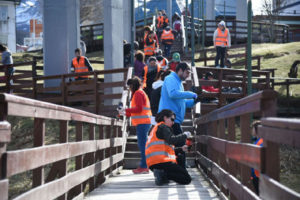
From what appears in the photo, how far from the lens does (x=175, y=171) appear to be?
28.3 feet

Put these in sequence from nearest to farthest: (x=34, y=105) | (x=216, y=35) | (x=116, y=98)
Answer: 1. (x=34, y=105)
2. (x=116, y=98)
3. (x=216, y=35)

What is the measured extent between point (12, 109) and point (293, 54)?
27.9 m

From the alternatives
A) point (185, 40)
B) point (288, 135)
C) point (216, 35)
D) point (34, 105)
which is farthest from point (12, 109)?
point (185, 40)

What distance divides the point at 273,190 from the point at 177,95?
196 inches

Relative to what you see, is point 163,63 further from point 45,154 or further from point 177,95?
point 45,154

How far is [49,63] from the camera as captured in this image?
20.7 meters

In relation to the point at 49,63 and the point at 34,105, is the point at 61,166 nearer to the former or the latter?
the point at 34,105

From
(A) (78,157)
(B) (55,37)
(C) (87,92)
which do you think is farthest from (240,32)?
(A) (78,157)

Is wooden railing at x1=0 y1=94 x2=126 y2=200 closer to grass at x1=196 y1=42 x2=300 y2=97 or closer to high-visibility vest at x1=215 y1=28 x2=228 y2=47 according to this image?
high-visibility vest at x1=215 y1=28 x2=228 y2=47

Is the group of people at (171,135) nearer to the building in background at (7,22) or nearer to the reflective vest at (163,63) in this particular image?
the reflective vest at (163,63)

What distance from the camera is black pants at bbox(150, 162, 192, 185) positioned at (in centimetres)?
860

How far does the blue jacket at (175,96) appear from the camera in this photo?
8873 mm

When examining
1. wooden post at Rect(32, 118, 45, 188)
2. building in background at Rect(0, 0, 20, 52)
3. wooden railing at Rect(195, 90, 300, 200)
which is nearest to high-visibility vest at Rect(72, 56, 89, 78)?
wooden railing at Rect(195, 90, 300, 200)

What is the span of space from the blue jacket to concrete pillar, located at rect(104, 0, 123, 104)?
10.2 m
